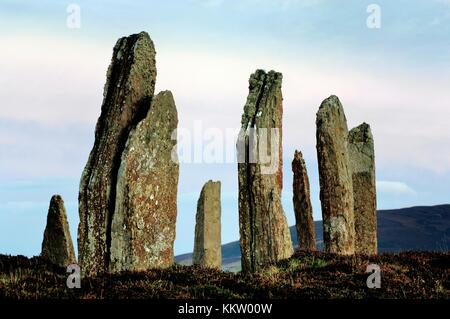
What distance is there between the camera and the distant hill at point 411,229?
6694cm

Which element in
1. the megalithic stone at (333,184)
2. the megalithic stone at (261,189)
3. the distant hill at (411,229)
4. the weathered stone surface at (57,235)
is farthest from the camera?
the distant hill at (411,229)

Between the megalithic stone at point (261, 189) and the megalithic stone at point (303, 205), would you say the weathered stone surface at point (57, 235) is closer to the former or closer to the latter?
the megalithic stone at point (261, 189)

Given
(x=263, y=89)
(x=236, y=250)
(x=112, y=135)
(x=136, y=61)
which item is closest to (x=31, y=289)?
(x=112, y=135)

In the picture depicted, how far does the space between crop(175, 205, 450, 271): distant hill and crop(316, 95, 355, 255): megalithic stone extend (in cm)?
3649

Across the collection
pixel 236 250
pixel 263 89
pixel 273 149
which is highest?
pixel 263 89

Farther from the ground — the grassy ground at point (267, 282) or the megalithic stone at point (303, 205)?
the megalithic stone at point (303, 205)

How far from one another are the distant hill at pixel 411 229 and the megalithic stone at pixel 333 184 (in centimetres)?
3649

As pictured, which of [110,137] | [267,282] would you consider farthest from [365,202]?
[110,137]

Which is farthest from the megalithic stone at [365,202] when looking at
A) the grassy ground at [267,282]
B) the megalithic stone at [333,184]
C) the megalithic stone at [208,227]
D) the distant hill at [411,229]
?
the distant hill at [411,229]

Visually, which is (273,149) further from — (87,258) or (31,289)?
(31,289)

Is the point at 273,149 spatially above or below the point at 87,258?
above

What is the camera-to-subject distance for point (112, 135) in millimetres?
21391

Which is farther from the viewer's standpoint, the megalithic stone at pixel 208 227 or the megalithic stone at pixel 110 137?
the megalithic stone at pixel 208 227
